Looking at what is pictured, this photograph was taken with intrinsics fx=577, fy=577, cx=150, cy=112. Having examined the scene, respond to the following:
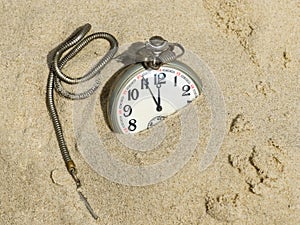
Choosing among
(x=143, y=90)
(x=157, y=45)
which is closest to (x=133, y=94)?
(x=143, y=90)

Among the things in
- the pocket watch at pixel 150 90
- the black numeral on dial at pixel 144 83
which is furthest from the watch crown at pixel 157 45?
the black numeral on dial at pixel 144 83

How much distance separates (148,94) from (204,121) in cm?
22

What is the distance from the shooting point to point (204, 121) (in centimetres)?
201

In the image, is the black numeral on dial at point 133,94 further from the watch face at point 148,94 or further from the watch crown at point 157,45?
the watch crown at point 157,45

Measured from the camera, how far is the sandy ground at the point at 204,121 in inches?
75.7

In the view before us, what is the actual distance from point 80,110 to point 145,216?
0.46 meters

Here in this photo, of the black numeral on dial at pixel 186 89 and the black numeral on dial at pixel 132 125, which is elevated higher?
the black numeral on dial at pixel 186 89

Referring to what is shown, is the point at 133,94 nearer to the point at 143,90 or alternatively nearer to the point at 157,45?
the point at 143,90

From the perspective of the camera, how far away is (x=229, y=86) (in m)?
2.09

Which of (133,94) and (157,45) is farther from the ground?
(157,45)

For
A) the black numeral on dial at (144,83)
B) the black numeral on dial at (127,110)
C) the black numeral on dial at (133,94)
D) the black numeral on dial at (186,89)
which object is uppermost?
the black numeral on dial at (186,89)

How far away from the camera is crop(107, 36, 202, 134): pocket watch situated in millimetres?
1912

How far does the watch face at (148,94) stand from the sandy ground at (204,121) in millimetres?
181

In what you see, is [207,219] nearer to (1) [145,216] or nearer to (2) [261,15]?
(1) [145,216]
